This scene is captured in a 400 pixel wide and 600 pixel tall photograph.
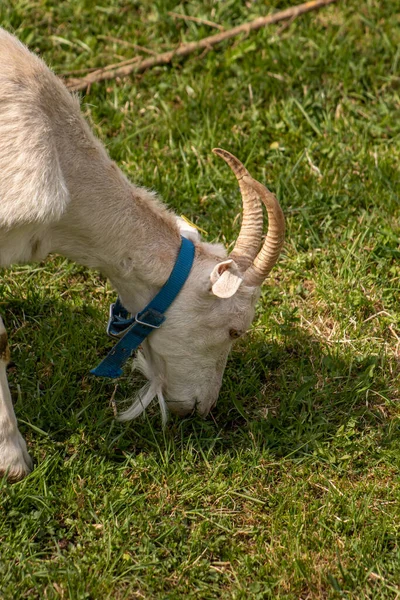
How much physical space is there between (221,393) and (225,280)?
45.3 inches

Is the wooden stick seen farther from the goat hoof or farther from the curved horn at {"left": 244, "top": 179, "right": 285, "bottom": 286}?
the goat hoof

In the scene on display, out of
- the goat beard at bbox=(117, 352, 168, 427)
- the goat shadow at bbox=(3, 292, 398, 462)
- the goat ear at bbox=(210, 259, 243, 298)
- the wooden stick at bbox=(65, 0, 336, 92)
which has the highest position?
the goat ear at bbox=(210, 259, 243, 298)

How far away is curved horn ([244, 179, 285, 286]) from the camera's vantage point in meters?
4.33

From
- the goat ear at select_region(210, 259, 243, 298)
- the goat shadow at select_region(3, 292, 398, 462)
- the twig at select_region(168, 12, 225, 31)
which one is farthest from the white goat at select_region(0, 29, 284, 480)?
the twig at select_region(168, 12, 225, 31)

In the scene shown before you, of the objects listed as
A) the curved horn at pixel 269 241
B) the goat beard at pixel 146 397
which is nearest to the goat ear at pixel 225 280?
the curved horn at pixel 269 241

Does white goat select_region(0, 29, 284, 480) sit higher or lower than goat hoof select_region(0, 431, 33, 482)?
higher

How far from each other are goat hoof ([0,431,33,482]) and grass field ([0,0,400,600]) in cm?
6

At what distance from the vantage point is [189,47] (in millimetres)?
7523

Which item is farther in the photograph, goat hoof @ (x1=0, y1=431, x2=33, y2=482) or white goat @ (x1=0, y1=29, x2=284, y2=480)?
goat hoof @ (x1=0, y1=431, x2=33, y2=482)

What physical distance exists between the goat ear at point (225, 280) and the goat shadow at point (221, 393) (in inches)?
38.6

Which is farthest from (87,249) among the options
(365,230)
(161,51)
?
(161,51)

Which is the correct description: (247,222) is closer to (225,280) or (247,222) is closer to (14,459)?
(225,280)

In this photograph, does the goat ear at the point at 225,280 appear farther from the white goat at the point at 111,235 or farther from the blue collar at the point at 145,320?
the blue collar at the point at 145,320

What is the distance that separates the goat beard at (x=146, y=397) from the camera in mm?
4945
